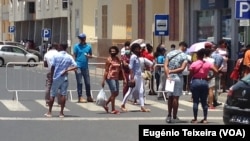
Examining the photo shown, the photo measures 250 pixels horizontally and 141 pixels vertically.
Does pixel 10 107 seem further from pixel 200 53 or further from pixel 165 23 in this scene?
pixel 165 23

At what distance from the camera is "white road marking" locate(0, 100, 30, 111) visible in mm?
20594

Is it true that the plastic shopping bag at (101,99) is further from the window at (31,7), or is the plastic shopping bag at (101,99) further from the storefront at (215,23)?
the window at (31,7)

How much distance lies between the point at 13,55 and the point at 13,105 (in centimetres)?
3058

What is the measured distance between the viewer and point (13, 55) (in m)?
51.9

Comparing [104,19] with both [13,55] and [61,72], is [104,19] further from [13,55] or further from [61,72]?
[61,72]

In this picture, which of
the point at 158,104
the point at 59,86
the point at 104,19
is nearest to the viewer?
the point at 59,86

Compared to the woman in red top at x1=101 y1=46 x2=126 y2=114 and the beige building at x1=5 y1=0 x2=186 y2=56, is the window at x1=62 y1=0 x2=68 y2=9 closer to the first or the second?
the beige building at x1=5 y1=0 x2=186 y2=56

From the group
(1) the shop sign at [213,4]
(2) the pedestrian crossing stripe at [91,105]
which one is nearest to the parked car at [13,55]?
(1) the shop sign at [213,4]

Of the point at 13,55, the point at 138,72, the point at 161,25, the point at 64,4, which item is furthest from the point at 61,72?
the point at 64,4

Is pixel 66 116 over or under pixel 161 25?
under

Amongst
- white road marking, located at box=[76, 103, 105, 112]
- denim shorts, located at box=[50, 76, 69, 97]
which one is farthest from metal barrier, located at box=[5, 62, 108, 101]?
denim shorts, located at box=[50, 76, 69, 97]

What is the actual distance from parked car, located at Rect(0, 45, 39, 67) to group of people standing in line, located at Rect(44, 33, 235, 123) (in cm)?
2743

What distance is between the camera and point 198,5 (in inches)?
1366

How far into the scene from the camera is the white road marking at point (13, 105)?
2059cm
